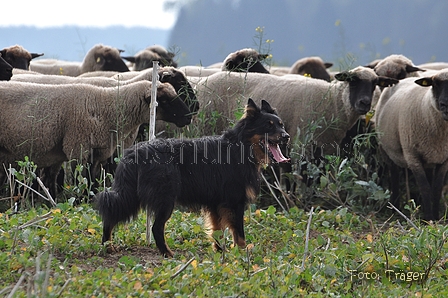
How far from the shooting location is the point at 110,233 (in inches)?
213

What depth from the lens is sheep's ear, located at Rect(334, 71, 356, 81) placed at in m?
9.16

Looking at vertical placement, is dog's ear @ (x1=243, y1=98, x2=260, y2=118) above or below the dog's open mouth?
above

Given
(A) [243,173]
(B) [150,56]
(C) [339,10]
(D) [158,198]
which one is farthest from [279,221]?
(C) [339,10]

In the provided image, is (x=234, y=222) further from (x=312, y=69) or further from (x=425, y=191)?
(x=312, y=69)

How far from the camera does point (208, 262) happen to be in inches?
188

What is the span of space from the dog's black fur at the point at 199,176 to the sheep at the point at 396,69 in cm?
519

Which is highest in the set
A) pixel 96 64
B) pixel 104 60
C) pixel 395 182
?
pixel 104 60

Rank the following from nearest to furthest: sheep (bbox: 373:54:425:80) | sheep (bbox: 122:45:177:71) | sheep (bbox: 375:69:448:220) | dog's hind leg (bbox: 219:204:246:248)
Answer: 1. dog's hind leg (bbox: 219:204:246:248)
2. sheep (bbox: 375:69:448:220)
3. sheep (bbox: 373:54:425:80)
4. sheep (bbox: 122:45:177:71)

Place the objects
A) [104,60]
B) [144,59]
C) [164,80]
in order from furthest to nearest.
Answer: [144,59] → [104,60] → [164,80]

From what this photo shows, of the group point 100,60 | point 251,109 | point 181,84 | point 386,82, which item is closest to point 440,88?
point 386,82

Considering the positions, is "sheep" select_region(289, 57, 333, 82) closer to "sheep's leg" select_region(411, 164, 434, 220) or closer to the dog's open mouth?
"sheep's leg" select_region(411, 164, 434, 220)

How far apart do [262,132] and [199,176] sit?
0.65 meters

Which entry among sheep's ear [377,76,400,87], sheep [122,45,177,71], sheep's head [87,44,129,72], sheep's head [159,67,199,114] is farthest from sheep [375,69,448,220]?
sheep's head [87,44,129,72]

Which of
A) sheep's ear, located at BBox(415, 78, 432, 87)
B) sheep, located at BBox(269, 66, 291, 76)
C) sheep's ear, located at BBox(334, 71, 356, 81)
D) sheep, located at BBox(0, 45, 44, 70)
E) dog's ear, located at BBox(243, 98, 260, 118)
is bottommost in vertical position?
sheep, located at BBox(269, 66, 291, 76)
